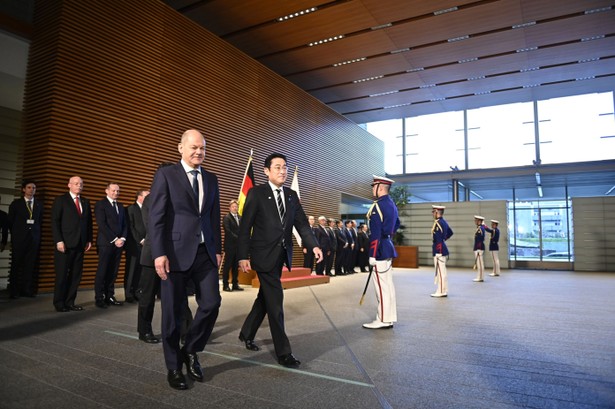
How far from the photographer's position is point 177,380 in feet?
7.66

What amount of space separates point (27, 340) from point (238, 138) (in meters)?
7.43

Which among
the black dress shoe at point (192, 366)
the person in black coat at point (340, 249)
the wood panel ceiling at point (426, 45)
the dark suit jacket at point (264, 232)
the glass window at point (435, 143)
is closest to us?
the black dress shoe at point (192, 366)

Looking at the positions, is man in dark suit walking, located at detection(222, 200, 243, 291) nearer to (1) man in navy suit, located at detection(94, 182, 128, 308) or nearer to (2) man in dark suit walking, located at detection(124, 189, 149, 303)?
(2) man in dark suit walking, located at detection(124, 189, 149, 303)

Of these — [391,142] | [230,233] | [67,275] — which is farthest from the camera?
[391,142]

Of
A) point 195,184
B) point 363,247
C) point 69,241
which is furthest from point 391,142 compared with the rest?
point 195,184

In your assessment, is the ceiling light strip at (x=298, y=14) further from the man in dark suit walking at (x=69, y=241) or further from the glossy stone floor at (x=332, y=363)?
the glossy stone floor at (x=332, y=363)

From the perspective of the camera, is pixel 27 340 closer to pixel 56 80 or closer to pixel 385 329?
pixel 385 329

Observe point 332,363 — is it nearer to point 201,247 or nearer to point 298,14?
point 201,247

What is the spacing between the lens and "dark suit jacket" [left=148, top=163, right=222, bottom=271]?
7.79 feet

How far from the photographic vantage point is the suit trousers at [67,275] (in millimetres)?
4770

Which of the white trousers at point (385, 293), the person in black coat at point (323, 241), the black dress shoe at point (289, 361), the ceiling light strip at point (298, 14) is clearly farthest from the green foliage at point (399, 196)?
the black dress shoe at point (289, 361)

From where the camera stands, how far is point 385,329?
4.22m

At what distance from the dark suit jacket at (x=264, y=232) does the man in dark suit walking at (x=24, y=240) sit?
173 inches

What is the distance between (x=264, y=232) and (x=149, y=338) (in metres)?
1.50
